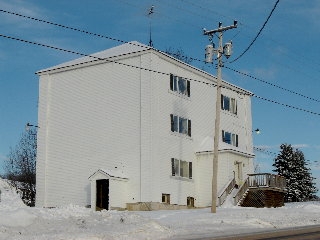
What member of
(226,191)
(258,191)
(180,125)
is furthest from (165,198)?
(258,191)

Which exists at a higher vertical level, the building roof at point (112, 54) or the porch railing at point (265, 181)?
the building roof at point (112, 54)

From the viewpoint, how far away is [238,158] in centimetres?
3931

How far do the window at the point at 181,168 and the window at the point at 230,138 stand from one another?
20.7 ft

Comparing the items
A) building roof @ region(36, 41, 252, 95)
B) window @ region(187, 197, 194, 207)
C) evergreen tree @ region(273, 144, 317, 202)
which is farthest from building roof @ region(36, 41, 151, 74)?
evergreen tree @ region(273, 144, 317, 202)

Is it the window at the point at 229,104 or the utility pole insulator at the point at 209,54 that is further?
the window at the point at 229,104

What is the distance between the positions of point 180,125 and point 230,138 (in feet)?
26.4

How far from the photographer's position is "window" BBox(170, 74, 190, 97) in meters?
36.9

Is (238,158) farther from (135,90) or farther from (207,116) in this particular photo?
(135,90)

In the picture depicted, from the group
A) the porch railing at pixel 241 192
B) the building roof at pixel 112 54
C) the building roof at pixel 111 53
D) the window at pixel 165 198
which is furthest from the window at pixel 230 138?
the building roof at pixel 111 53

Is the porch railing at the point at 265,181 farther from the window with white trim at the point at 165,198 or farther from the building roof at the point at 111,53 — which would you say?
the building roof at the point at 111,53

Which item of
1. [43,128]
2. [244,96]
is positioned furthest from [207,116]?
[43,128]

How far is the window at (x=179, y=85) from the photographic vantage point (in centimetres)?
3691

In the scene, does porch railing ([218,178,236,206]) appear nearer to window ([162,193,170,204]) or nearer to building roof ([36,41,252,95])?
window ([162,193,170,204])

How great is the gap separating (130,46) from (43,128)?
925cm
